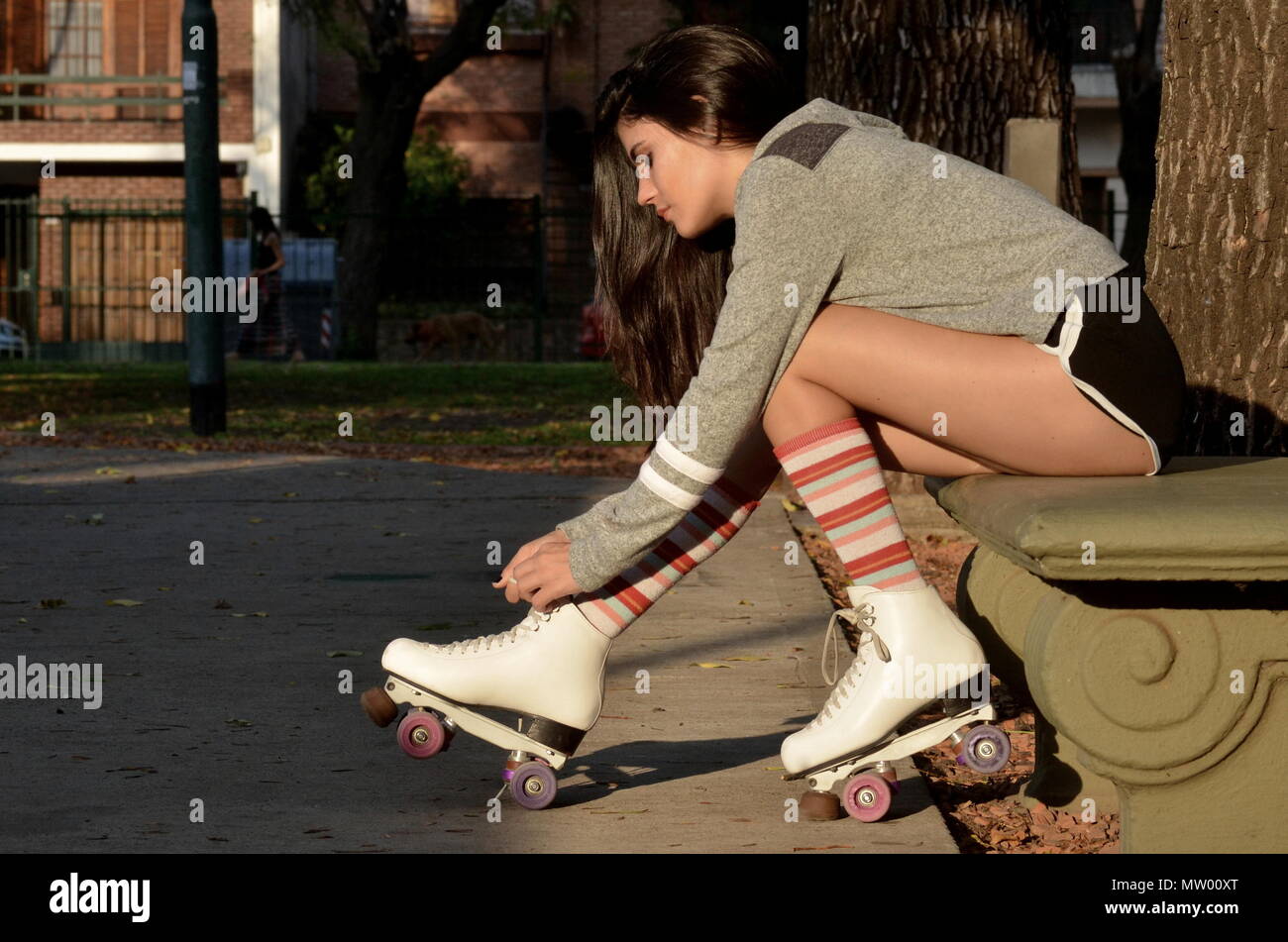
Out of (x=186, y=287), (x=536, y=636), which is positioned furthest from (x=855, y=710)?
(x=186, y=287)

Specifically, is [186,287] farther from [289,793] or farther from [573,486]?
[289,793]

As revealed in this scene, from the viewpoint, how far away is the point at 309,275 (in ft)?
79.4

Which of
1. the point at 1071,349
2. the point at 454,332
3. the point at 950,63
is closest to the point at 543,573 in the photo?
the point at 1071,349

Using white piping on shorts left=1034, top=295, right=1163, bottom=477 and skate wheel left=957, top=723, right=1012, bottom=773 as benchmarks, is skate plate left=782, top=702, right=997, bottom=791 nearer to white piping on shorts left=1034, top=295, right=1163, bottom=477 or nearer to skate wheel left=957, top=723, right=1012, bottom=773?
skate wheel left=957, top=723, right=1012, bottom=773

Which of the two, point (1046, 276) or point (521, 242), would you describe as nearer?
point (1046, 276)

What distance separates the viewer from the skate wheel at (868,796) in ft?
9.69

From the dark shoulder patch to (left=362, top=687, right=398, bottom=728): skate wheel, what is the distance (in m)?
1.18

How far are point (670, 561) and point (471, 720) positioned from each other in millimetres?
469

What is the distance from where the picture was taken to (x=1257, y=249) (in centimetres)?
395

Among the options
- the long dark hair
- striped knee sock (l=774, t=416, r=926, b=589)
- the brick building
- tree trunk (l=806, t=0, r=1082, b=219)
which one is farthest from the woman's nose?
the brick building

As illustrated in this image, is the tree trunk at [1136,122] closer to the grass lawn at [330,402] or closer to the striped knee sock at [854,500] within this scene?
the grass lawn at [330,402]

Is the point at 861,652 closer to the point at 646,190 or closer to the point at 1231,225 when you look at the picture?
the point at 646,190

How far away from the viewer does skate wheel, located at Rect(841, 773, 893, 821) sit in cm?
295

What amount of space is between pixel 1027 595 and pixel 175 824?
1.57 meters
